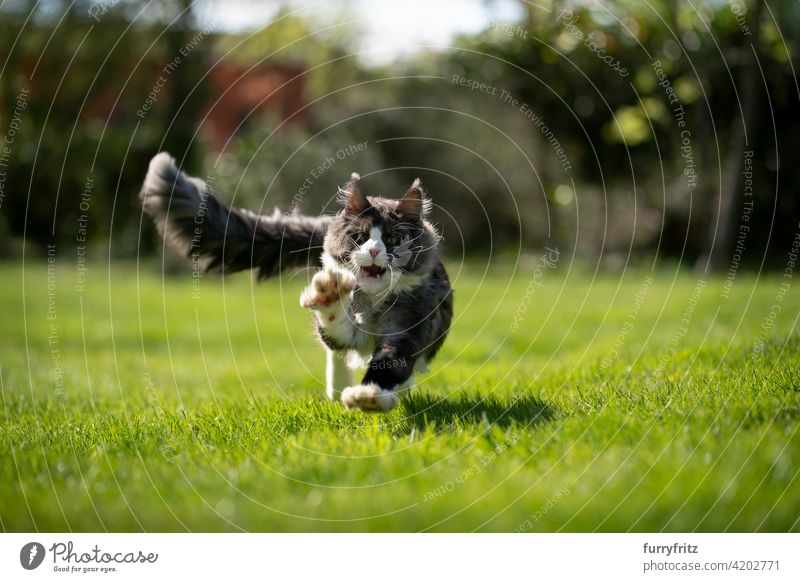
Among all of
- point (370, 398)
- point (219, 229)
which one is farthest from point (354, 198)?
point (370, 398)

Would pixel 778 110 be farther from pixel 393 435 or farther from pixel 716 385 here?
pixel 393 435

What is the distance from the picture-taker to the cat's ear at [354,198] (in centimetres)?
518

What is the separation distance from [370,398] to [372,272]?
121cm

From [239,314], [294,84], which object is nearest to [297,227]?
[239,314]

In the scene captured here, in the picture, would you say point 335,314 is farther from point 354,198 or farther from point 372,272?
point 354,198

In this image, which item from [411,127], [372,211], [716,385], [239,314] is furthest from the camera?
[411,127]

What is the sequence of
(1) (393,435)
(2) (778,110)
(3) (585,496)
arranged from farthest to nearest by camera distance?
(2) (778,110) → (1) (393,435) → (3) (585,496)

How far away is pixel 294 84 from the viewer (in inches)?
1017

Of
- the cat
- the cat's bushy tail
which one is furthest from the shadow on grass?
the cat's bushy tail

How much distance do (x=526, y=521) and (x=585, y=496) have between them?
30cm
